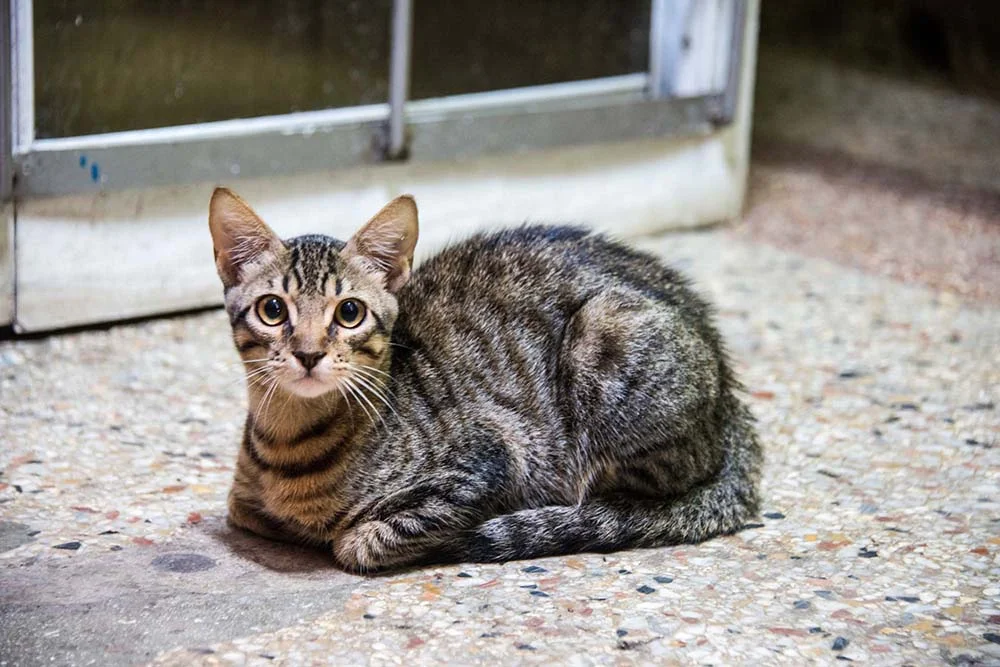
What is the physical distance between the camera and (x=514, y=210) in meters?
6.20

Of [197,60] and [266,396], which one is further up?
[197,60]

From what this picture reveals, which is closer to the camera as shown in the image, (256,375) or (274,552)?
(256,375)

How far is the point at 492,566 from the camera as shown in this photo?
349 cm

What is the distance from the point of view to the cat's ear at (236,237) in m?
3.37

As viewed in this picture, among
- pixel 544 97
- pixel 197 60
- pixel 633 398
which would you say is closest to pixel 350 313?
pixel 633 398

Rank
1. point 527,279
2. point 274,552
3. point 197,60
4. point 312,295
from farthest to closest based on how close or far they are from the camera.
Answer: point 197,60 < point 527,279 < point 274,552 < point 312,295

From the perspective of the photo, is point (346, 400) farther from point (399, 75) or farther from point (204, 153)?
point (399, 75)

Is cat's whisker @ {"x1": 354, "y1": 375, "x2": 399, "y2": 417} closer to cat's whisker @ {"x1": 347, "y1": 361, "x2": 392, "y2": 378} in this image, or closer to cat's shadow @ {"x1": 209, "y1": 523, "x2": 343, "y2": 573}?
cat's whisker @ {"x1": 347, "y1": 361, "x2": 392, "y2": 378}

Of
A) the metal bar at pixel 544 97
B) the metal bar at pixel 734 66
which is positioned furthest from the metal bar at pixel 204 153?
the metal bar at pixel 734 66

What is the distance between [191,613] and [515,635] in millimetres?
782

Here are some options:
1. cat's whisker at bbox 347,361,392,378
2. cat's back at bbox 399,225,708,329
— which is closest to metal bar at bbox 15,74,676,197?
cat's back at bbox 399,225,708,329

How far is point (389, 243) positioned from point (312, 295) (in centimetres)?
28

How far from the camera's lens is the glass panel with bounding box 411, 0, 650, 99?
20.1 feet

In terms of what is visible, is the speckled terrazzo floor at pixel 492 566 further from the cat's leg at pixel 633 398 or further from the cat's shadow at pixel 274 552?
the cat's leg at pixel 633 398
